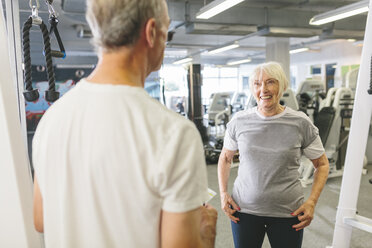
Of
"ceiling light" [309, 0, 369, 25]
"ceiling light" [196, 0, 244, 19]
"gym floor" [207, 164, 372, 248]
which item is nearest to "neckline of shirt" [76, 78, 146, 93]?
"gym floor" [207, 164, 372, 248]

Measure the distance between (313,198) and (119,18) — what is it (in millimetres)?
1430

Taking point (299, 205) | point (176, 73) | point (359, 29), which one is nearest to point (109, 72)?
point (299, 205)

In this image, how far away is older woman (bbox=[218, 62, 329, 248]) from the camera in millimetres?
1656

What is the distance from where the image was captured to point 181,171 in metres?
0.65

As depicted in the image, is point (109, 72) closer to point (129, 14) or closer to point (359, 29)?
point (129, 14)

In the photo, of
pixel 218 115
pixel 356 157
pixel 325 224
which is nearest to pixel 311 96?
pixel 218 115

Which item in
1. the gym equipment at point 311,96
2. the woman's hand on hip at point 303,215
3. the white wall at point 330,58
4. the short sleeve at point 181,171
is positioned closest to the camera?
the short sleeve at point 181,171

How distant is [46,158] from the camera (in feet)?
2.40

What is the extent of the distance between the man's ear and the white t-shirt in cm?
11

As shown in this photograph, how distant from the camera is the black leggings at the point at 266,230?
5.44ft

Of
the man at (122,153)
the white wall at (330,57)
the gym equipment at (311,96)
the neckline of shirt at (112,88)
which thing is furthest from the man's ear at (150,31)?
the white wall at (330,57)

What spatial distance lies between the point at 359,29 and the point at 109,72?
889 centimetres

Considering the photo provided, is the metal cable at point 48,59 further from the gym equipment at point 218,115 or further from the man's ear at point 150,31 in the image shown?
the gym equipment at point 218,115

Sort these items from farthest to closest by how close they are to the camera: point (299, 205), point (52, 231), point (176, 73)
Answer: point (176, 73) → point (299, 205) → point (52, 231)
